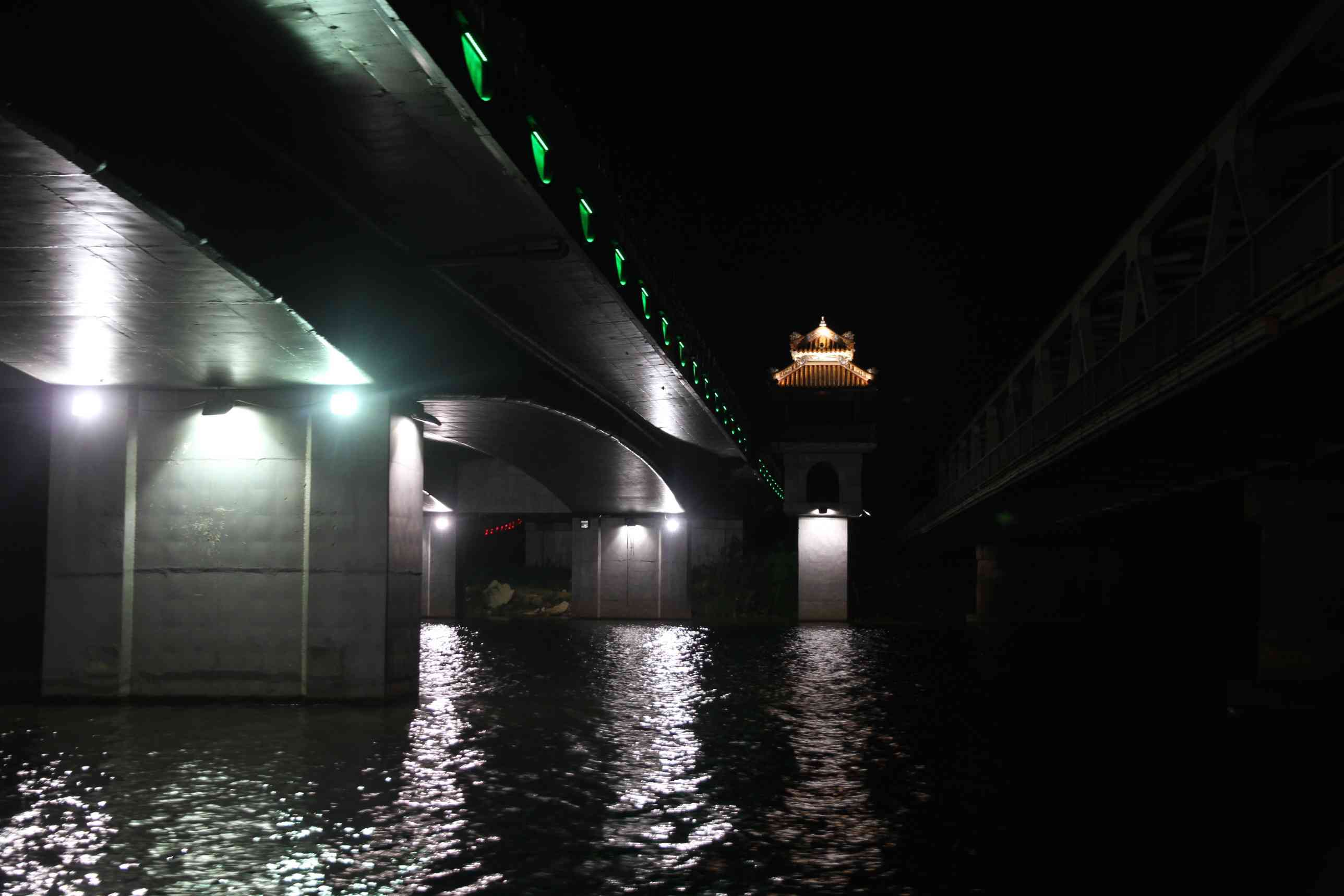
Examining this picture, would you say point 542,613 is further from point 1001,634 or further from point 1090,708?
point 1090,708

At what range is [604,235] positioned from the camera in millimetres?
17047

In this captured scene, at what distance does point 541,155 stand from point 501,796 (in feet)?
21.9

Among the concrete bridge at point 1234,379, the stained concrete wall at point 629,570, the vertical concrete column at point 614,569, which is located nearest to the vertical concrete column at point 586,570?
the stained concrete wall at point 629,570

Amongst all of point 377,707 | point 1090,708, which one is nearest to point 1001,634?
point 1090,708

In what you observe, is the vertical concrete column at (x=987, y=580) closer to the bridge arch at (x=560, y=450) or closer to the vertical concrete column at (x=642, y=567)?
the vertical concrete column at (x=642, y=567)

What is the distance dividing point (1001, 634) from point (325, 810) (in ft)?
112

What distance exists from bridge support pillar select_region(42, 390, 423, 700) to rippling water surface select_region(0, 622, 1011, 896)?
2.46ft

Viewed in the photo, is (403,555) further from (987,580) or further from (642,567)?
(987,580)

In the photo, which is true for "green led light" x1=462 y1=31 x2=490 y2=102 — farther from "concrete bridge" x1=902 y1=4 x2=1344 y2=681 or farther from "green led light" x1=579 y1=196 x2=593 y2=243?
"concrete bridge" x1=902 y1=4 x2=1344 y2=681

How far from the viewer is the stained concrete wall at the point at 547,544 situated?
7581cm

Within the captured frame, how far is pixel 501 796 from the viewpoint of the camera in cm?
1137

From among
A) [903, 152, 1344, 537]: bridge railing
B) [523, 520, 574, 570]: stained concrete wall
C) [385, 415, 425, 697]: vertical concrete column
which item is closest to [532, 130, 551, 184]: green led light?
[385, 415, 425, 697]: vertical concrete column

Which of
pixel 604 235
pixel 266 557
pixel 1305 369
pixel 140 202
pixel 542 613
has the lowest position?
pixel 542 613

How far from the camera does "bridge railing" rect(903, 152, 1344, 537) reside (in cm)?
1103
